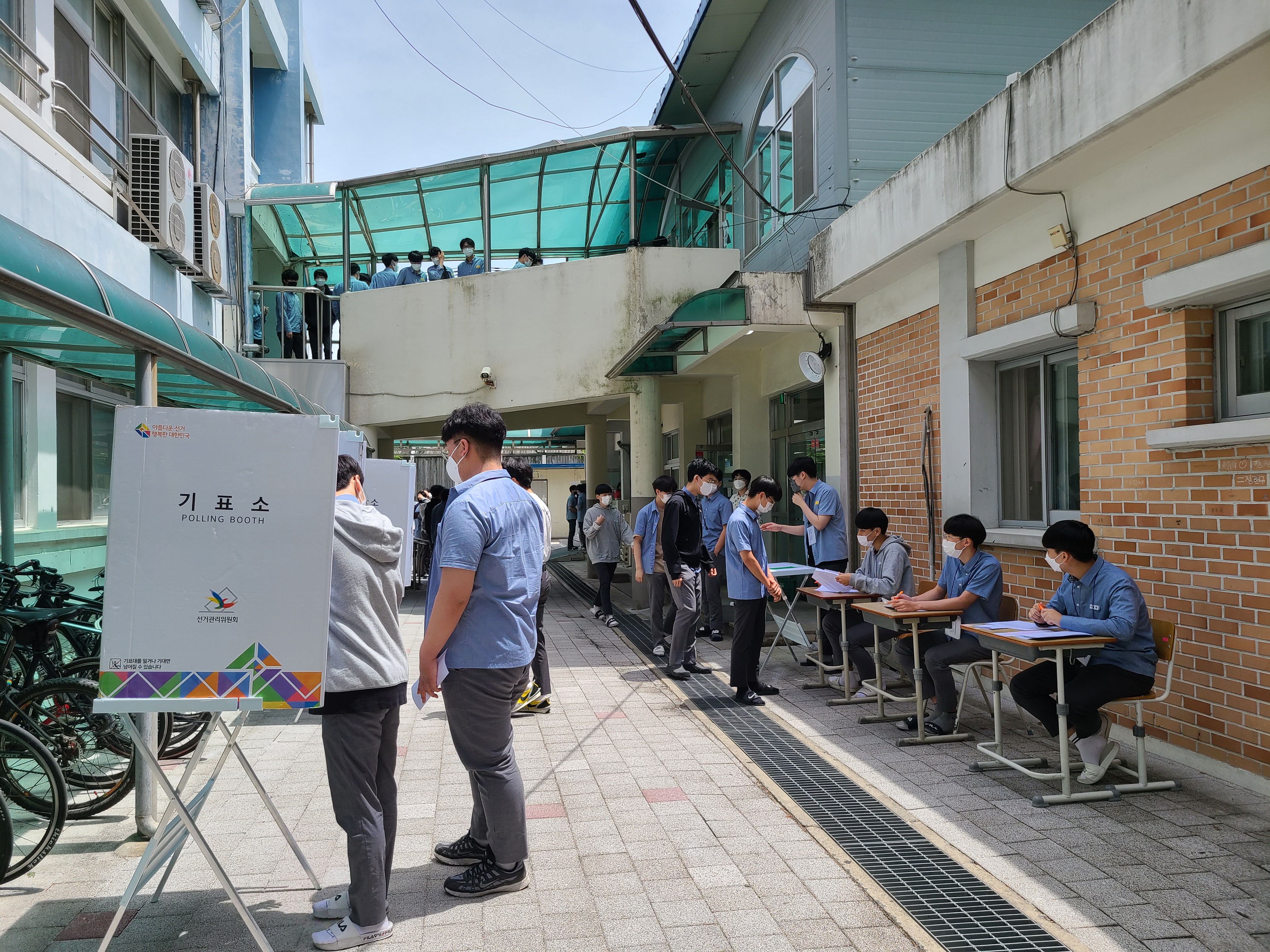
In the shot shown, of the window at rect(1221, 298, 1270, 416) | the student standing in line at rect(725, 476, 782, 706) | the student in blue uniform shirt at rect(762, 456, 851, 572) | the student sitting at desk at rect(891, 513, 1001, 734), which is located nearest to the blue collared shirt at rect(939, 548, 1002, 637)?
the student sitting at desk at rect(891, 513, 1001, 734)

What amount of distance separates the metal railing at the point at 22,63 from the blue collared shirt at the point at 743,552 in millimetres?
5994

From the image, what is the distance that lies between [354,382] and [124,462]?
11014mm

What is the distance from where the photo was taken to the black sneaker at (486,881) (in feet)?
11.9

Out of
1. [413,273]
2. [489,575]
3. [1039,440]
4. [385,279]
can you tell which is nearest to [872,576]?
[1039,440]

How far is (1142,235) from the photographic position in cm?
526

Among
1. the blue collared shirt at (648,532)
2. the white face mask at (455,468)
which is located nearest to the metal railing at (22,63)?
the white face mask at (455,468)

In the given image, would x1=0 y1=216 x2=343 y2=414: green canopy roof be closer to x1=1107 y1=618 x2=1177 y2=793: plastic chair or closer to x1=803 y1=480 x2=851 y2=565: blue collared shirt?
x1=803 y1=480 x2=851 y2=565: blue collared shirt

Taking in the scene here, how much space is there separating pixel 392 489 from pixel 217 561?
3.27 m

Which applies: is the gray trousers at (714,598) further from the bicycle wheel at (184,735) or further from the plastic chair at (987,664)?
the bicycle wheel at (184,735)

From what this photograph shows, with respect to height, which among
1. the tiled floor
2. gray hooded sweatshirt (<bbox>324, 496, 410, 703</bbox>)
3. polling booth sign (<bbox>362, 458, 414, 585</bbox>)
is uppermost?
polling booth sign (<bbox>362, 458, 414, 585</bbox>)

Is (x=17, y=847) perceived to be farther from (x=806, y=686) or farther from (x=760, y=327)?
(x=760, y=327)

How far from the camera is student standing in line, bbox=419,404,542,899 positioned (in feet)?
11.4

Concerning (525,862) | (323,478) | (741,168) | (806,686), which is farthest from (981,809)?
(741,168)

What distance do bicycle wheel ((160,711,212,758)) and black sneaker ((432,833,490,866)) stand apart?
78.5 inches
